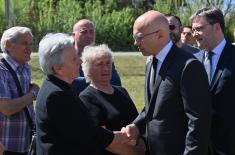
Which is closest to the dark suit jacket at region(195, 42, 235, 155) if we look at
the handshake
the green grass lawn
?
the handshake

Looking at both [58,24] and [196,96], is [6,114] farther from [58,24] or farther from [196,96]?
[58,24]

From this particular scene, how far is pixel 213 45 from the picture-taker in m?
4.12

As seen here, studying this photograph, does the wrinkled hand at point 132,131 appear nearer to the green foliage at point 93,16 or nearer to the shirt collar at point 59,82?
the shirt collar at point 59,82

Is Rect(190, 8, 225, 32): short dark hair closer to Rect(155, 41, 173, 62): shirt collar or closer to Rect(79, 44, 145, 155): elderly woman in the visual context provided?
Rect(155, 41, 173, 62): shirt collar

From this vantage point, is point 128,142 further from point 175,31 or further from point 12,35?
point 175,31

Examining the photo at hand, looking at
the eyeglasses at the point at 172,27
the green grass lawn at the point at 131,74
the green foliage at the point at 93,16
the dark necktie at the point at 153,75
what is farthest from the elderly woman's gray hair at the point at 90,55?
the green foliage at the point at 93,16

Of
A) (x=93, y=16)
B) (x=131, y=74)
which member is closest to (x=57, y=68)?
(x=131, y=74)

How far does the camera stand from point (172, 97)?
353cm

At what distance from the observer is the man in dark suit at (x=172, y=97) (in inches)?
137

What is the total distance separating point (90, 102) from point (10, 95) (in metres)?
0.88

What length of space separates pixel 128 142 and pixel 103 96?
0.51 metres

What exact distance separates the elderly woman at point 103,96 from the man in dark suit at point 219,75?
2.42 feet

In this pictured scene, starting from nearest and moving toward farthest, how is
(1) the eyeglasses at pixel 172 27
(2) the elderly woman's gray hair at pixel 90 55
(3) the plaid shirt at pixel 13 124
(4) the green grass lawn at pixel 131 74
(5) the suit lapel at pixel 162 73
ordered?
1. (5) the suit lapel at pixel 162 73
2. (2) the elderly woman's gray hair at pixel 90 55
3. (3) the plaid shirt at pixel 13 124
4. (1) the eyeglasses at pixel 172 27
5. (4) the green grass lawn at pixel 131 74

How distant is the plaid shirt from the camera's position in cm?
463
